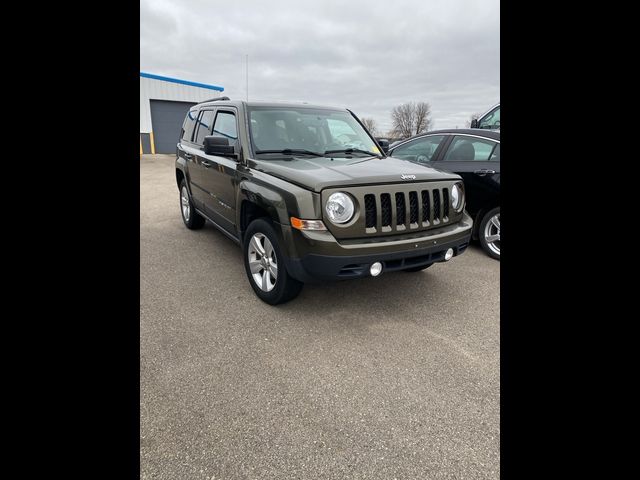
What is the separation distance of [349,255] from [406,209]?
63 centimetres

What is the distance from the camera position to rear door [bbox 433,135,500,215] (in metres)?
4.73

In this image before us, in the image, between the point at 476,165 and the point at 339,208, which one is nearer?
the point at 339,208

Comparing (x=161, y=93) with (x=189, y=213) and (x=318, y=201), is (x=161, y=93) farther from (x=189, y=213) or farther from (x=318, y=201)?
(x=318, y=201)

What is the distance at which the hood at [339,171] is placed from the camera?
2838 millimetres

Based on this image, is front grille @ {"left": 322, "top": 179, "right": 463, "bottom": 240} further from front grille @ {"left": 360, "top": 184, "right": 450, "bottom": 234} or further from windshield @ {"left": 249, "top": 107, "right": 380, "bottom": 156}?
windshield @ {"left": 249, "top": 107, "right": 380, "bottom": 156}

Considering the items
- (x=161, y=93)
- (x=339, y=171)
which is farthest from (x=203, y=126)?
(x=161, y=93)

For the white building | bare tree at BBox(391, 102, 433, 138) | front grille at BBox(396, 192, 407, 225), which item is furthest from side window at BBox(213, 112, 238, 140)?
bare tree at BBox(391, 102, 433, 138)

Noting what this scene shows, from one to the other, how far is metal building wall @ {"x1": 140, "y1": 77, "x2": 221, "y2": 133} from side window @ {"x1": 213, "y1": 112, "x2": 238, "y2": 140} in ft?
58.8

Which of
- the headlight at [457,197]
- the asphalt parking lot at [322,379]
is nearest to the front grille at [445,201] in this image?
the headlight at [457,197]

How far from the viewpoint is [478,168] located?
4840 millimetres

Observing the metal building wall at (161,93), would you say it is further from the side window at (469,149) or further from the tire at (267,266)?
the tire at (267,266)

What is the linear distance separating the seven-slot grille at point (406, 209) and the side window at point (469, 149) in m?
2.04

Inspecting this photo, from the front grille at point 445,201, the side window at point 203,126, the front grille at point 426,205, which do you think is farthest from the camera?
the side window at point 203,126
